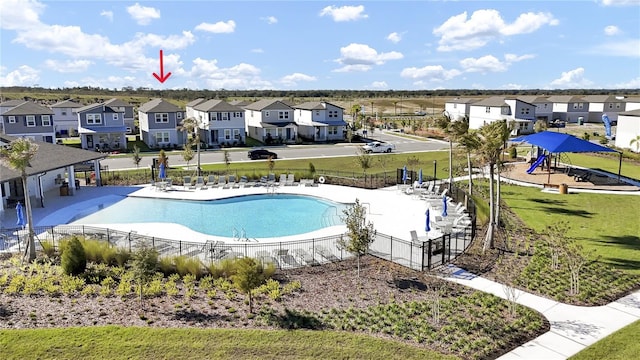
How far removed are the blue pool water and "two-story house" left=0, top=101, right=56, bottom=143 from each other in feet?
95.1

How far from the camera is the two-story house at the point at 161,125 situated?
59797mm

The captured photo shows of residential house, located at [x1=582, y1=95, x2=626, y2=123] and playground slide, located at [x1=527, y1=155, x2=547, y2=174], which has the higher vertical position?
residential house, located at [x1=582, y1=95, x2=626, y2=123]

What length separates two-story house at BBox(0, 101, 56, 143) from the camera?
51375mm

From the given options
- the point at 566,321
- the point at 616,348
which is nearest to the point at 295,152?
the point at 566,321

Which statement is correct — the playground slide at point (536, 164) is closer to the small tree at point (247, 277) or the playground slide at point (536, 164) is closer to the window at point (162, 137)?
the small tree at point (247, 277)

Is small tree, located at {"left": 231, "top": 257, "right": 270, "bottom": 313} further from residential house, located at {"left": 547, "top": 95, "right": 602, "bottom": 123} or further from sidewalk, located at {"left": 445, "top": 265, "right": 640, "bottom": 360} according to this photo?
residential house, located at {"left": 547, "top": 95, "right": 602, "bottom": 123}

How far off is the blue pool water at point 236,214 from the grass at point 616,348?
14677 millimetres

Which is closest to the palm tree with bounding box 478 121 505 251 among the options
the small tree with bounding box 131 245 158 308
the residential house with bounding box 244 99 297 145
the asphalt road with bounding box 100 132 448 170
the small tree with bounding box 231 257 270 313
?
the small tree with bounding box 231 257 270 313

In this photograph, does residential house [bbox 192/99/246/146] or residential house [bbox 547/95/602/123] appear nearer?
residential house [bbox 192/99/246/146]

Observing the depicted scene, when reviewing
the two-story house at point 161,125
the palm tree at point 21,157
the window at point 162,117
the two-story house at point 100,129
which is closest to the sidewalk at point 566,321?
the palm tree at point 21,157

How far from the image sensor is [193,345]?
12.9 m

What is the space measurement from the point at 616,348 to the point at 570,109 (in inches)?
3632

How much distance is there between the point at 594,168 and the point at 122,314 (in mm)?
42064

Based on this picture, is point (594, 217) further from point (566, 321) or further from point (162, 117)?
point (162, 117)
